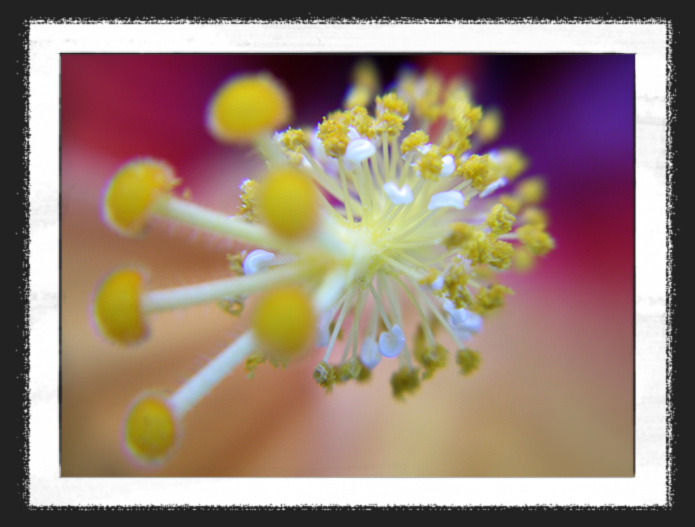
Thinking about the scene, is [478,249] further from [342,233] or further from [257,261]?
[257,261]

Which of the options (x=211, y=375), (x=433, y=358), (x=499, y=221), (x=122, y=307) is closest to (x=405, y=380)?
(x=433, y=358)

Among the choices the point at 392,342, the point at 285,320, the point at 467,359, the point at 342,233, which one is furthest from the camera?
the point at 467,359

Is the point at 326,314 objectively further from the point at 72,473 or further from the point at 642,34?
the point at 642,34

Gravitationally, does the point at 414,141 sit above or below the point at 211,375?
above

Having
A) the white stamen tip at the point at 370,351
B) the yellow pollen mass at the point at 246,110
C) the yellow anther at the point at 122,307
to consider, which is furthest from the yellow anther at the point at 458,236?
the yellow anther at the point at 122,307

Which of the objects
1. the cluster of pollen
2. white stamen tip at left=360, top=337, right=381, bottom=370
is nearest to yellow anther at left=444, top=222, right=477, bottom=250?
the cluster of pollen

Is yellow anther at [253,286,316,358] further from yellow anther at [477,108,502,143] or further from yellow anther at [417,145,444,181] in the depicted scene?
yellow anther at [477,108,502,143]
